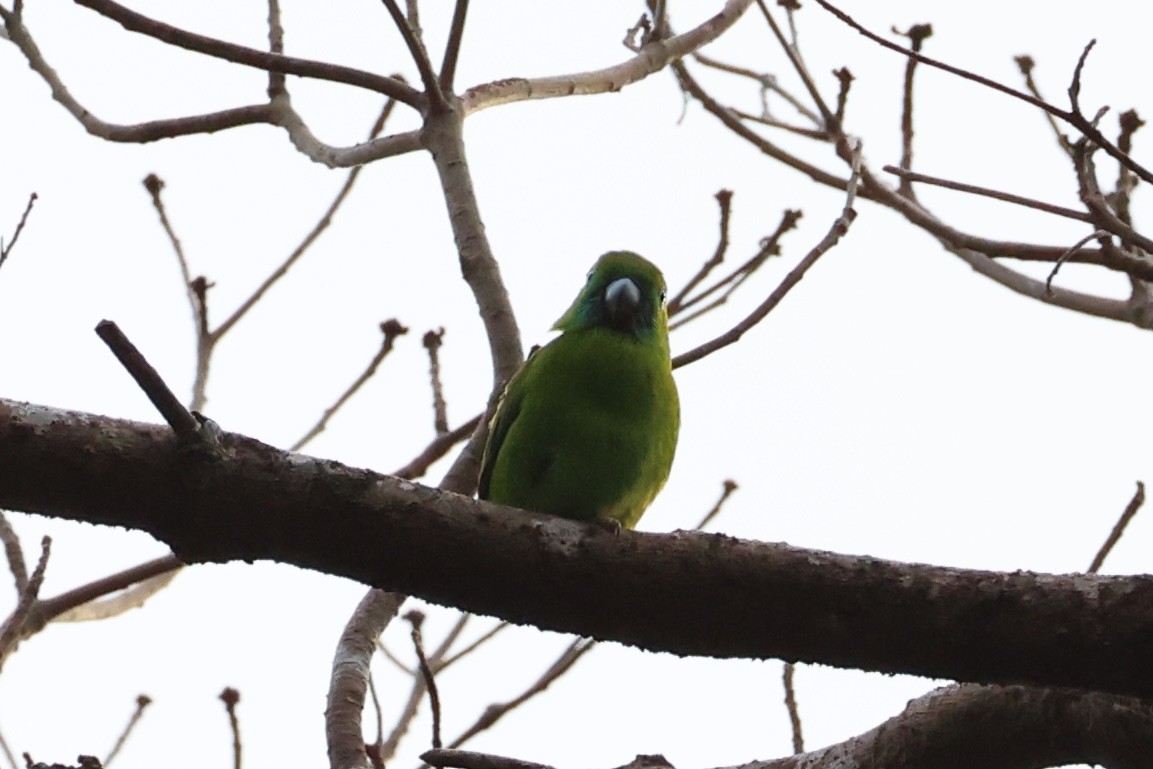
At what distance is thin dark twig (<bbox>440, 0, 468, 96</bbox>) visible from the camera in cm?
425

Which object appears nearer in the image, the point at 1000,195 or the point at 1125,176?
the point at 1000,195

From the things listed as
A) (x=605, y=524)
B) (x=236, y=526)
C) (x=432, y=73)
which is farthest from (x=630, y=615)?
(x=432, y=73)

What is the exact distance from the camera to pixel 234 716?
3.91m

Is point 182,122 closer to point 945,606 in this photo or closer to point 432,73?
point 432,73

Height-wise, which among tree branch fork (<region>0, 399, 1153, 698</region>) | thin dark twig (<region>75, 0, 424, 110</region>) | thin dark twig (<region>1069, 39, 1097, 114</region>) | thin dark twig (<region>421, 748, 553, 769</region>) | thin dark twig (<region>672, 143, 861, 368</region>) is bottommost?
thin dark twig (<region>421, 748, 553, 769</region>)

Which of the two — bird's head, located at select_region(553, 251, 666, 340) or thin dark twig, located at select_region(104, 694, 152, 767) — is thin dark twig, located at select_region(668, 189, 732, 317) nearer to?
bird's head, located at select_region(553, 251, 666, 340)

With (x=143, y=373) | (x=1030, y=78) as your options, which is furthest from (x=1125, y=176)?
(x=143, y=373)

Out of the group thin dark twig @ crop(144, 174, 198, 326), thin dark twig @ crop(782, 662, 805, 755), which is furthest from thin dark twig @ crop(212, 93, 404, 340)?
thin dark twig @ crop(782, 662, 805, 755)

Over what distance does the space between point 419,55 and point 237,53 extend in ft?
1.89

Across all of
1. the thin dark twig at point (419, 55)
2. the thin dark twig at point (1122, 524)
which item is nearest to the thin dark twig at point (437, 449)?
the thin dark twig at point (419, 55)

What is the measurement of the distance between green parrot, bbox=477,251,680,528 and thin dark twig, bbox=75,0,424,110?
1.09 metres

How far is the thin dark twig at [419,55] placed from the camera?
4152 millimetres

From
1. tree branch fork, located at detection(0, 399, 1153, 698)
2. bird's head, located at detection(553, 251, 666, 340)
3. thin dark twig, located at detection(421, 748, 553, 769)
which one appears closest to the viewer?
tree branch fork, located at detection(0, 399, 1153, 698)

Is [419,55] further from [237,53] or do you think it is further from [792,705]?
[792,705]
